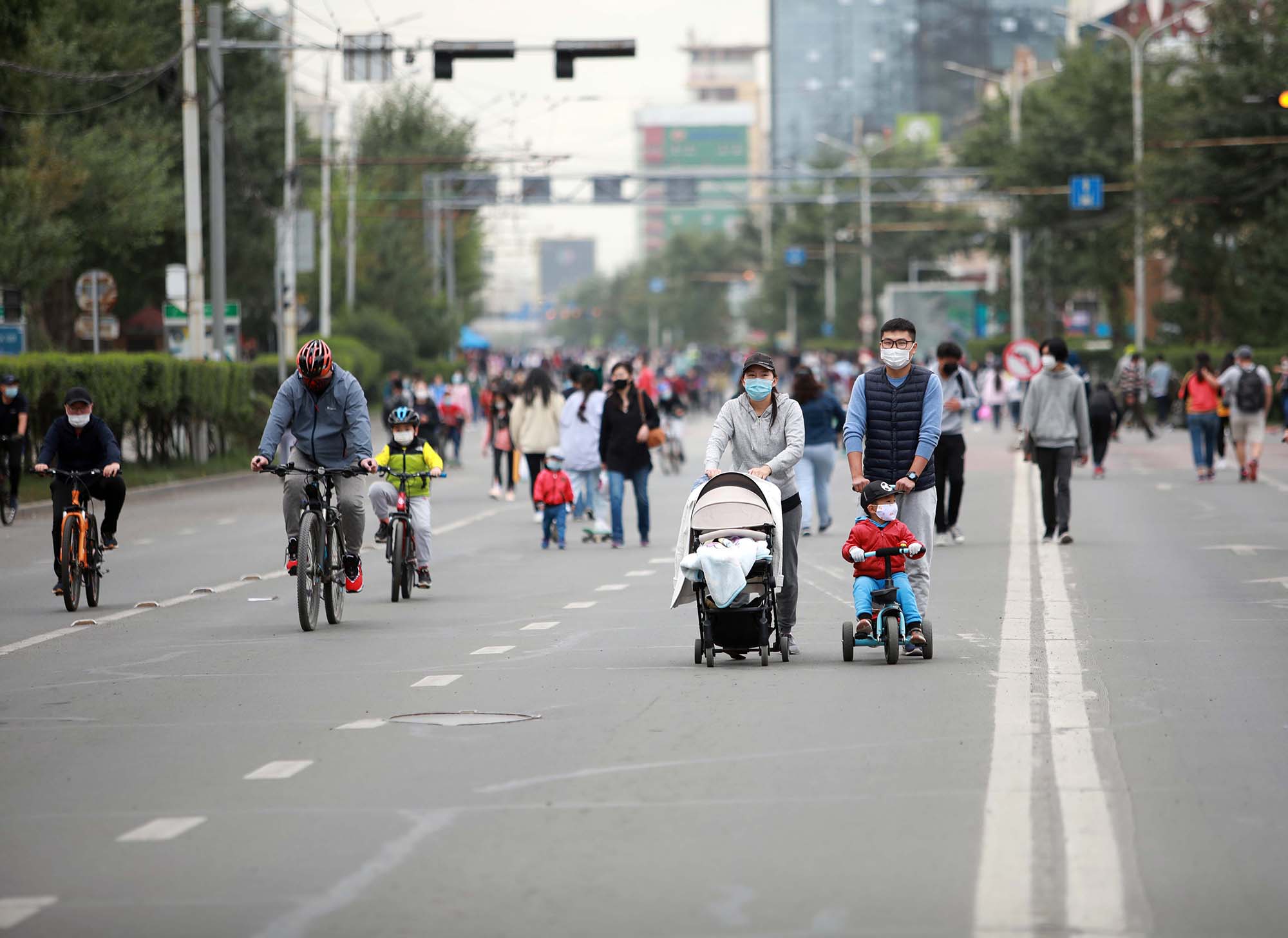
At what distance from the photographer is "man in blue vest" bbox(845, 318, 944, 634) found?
456 inches

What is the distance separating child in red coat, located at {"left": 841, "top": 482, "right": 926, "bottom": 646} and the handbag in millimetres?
8549

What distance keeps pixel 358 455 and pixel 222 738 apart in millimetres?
5045

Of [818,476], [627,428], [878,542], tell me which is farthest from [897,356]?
[818,476]

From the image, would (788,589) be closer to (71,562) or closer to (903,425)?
(903,425)

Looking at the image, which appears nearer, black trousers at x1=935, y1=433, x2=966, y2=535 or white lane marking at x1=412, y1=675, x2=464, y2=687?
white lane marking at x1=412, y1=675, x2=464, y2=687

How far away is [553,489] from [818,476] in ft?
9.82

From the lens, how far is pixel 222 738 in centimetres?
Result: 905

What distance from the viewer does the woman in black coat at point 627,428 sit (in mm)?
20016

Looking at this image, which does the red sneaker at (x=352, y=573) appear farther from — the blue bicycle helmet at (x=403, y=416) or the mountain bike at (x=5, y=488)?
the mountain bike at (x=5, y=488)

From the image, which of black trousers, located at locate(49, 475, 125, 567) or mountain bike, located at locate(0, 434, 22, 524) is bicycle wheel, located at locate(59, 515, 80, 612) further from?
mountain bike, located at locate(0, 434, 22, 524)

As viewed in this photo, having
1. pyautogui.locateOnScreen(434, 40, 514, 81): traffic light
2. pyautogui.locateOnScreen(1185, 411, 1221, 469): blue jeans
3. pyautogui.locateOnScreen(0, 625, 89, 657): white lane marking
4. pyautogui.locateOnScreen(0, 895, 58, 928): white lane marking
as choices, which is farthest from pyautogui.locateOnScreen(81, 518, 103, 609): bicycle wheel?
pyautogui.locateOnScreen(1185, 411, 1221, 469): blue jeans

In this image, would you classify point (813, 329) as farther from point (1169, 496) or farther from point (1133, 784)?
point (1133, 784)

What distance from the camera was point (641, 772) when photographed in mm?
8008

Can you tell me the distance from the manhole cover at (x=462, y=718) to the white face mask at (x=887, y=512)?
2.51 meters
